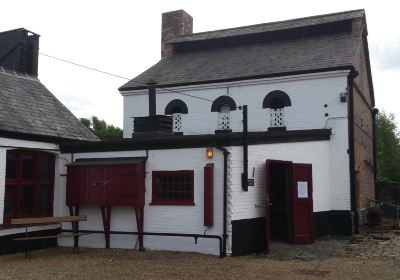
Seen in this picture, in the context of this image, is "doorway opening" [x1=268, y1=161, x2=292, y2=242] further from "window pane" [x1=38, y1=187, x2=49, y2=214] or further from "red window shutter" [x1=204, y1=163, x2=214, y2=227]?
"window pane" [x1=38, y1=187, x2=49, y2=214]

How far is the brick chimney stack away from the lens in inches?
951

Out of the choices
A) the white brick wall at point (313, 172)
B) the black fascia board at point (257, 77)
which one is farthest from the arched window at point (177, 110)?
the white brick wall at point (313, 172)

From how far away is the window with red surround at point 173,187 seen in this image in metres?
11.9

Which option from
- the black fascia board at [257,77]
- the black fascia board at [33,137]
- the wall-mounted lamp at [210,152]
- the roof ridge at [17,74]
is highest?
the black fascia board at [257,77]

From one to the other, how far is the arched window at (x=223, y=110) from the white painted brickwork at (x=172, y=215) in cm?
694

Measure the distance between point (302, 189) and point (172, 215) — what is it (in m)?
4.02

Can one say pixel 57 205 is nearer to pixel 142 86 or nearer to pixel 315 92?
pixel 142 86

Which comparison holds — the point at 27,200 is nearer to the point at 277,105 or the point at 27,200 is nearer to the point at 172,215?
the point at 172,215

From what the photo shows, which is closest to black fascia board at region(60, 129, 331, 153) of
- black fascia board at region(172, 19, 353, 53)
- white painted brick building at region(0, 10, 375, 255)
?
white painted brick building at region(0, 10, 375, 255)

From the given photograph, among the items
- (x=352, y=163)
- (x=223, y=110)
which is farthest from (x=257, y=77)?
(x=352, y=163)

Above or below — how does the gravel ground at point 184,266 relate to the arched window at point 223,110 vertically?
below

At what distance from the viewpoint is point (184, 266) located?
32.3ft

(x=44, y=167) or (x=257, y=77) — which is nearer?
(x=44, y=167)

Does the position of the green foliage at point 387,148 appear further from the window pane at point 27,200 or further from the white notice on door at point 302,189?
the window pane at point 27,200
